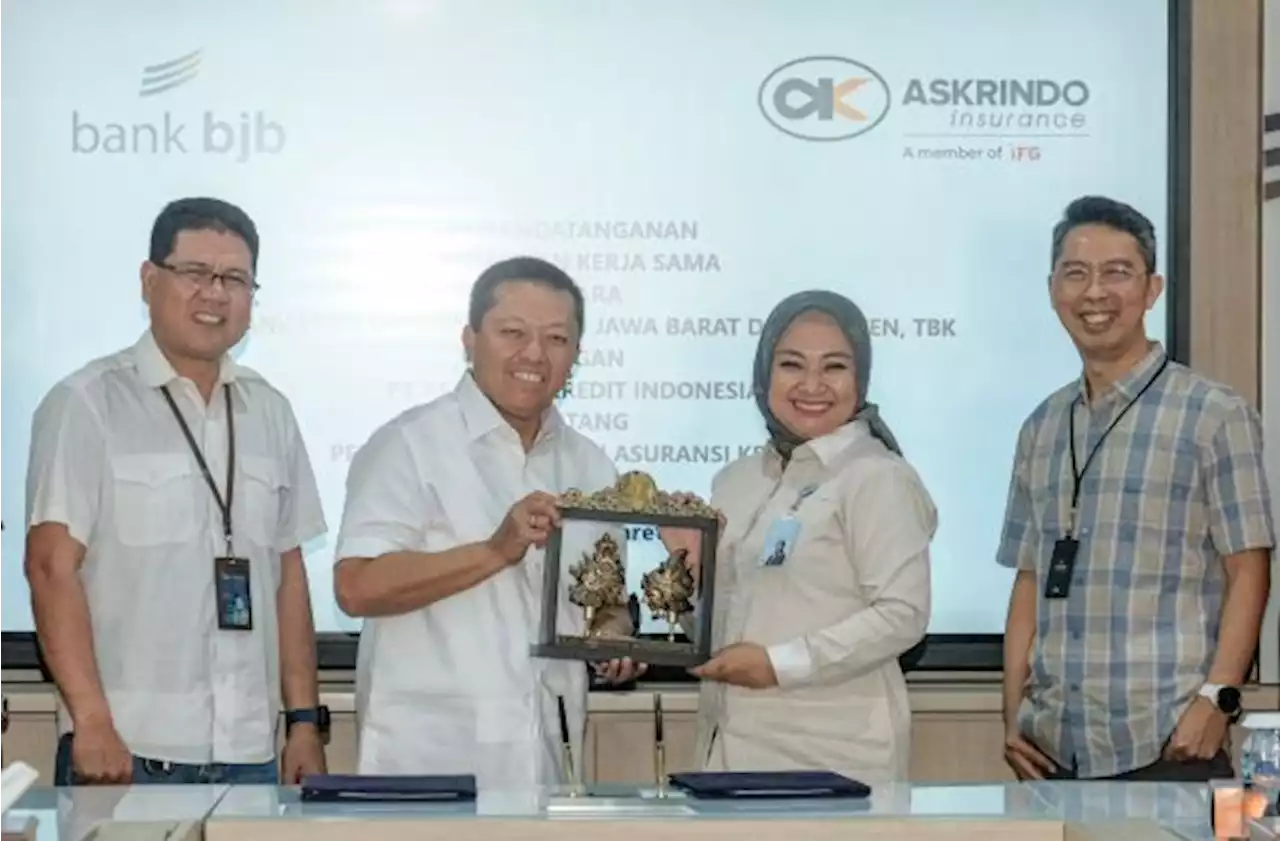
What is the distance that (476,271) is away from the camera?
5.69 metres

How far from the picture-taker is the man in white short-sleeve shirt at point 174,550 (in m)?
4.18

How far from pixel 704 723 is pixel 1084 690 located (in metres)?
0.86

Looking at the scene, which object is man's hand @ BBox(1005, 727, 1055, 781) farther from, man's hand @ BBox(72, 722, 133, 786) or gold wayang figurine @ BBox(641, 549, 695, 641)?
man's hand @ BBox(72, 722, 133, 786)

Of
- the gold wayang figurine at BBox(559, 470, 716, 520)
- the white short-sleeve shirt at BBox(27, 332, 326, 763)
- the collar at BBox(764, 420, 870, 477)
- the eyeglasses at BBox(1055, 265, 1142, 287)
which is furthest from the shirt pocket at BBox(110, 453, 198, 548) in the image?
the eyeglasses at BBox(1055, 265, 1142, 287)

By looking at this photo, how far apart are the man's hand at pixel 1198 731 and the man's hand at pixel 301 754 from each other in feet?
6.03

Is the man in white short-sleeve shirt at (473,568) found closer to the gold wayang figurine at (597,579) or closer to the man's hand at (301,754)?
the gold wayang figurine at (597,579)

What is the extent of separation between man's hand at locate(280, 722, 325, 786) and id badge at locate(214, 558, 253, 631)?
0.26 meters

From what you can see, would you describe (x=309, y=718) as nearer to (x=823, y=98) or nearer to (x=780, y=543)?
(x=780, y=543)

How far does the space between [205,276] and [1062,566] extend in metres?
1.98

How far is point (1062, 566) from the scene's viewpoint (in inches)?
177

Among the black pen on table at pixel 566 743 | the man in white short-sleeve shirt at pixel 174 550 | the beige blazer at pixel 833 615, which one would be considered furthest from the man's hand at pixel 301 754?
the beige blazer at pixel 833 615

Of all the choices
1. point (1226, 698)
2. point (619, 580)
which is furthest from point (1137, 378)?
point (619, 580)

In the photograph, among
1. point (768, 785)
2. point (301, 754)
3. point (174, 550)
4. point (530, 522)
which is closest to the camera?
point (768, 785)

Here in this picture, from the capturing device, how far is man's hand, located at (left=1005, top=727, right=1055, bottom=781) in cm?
455
